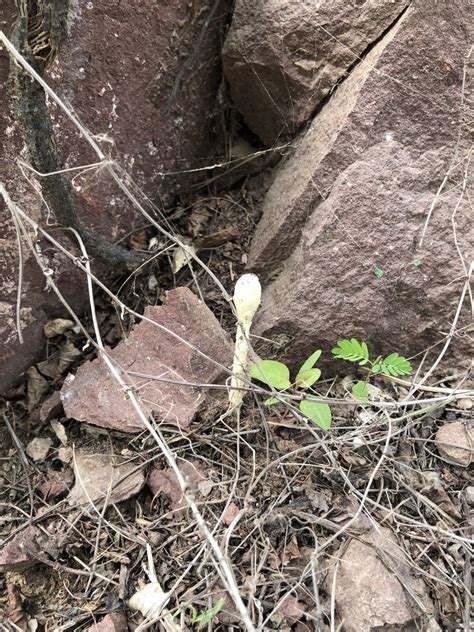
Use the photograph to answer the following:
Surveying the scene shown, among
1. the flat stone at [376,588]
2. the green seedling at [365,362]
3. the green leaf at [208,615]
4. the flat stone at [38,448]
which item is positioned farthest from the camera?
the flat stone at [38,448]

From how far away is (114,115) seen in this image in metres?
2.12

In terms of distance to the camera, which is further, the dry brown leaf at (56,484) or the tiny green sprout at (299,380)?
the dry brown leaf at (56,484)

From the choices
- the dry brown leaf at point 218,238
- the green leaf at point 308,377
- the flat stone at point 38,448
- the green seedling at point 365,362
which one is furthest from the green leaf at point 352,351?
the flat stone at point 38,448

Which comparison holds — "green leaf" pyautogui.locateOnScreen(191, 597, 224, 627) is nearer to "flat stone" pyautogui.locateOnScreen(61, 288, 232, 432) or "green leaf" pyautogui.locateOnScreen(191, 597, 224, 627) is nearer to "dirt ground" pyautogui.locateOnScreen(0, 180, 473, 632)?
"dirt ground" pyautogui.locateOnScreen(0, 180, 473, 632)

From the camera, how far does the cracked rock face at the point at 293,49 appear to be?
204 centimetres

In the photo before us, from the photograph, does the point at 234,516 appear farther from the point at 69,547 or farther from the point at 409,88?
the point at 409,88

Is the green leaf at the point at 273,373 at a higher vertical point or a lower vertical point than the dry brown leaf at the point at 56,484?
lower

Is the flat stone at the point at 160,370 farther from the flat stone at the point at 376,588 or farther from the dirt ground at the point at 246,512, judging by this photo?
the flat stone at the point at 376,588

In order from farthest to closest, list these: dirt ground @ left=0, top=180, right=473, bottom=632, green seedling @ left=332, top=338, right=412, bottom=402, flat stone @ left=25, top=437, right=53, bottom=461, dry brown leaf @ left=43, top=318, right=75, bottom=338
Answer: dry brown leaf @ left=43, top=318, right=75, bottom=338 → flat stone @ left=25, top=437, right=53, bottom=461 → green seedling @ left=332, top=338, right=412, bottom=402 → dirt ground @ left=0, top=180, right=473, bottom=632

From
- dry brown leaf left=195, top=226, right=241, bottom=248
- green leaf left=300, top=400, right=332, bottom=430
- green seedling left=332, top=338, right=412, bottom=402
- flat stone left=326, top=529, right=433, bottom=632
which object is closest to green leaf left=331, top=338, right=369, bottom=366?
green seedling left=332, top=338, right=412, bottom=402

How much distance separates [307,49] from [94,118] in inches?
34.8

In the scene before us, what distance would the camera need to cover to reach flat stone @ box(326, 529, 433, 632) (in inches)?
58.9

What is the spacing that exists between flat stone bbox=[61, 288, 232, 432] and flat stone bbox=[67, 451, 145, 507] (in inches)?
4.9

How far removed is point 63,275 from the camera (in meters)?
2.13
